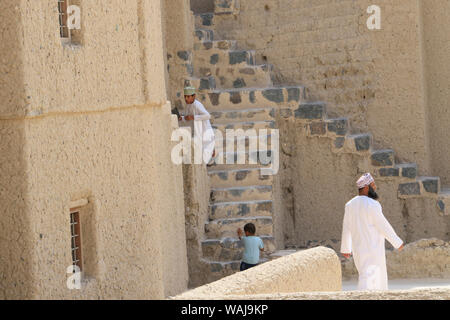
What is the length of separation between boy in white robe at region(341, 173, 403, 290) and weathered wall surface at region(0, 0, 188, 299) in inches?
85.9

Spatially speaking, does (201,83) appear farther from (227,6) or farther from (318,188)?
(318,188)

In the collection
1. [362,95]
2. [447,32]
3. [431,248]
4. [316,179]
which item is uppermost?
[447,32]

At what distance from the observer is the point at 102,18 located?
643 cm

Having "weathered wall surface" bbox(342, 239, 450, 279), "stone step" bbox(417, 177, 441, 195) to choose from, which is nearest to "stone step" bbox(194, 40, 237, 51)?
"stone step" bbox(417, 177, 441, 195)

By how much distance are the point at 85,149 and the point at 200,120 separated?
4.96 m

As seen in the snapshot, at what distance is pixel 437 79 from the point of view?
1245 centimetres

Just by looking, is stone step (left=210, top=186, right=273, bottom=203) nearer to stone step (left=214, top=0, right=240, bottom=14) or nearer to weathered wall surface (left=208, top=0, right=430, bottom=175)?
weathered wall surface (left=208, top=0, right=430, bottom=175)

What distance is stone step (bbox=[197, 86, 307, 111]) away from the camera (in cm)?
1241

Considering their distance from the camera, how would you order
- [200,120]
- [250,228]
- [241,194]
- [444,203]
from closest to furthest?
1. [250,228]
2. [200,120]
3. [241,194]
4. [444,203]

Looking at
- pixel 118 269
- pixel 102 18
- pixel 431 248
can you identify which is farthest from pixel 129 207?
pixel 431 248

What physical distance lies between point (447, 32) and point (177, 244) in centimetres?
526

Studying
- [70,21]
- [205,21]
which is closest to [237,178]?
[205,21]

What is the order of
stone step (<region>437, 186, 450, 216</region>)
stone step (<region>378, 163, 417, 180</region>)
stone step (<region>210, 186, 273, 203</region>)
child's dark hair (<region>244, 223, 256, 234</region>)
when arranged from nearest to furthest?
child's dark hair (<region>244, 223, 256, 234</region>)
stone step (<region>210, 186, 273, 203</region>)
stone step (<region>437, 186, 450, 216</region>)
stone step (<region>378, 163, 417, 180</region>)
